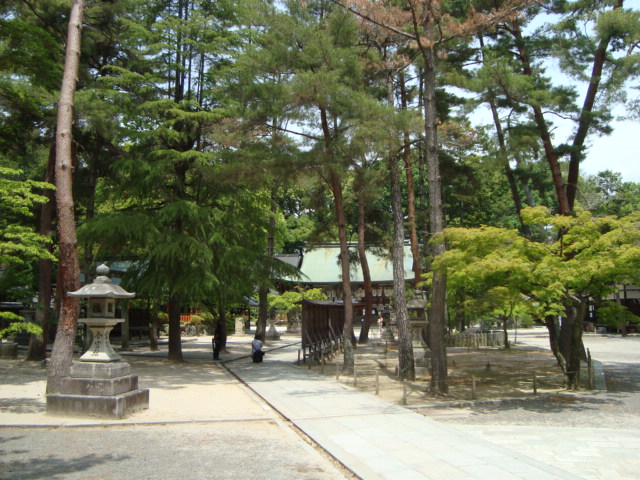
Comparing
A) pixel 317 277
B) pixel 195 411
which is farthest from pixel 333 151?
pixel 317 277

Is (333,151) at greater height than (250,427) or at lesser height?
greater

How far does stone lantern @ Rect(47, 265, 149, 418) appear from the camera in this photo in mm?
8727

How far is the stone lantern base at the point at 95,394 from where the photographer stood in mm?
8680

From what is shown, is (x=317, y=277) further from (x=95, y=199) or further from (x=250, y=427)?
(x=250, y=427)

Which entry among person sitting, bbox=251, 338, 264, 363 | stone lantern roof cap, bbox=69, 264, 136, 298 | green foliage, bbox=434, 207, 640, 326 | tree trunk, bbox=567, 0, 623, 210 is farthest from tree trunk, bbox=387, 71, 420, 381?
stone lantern roof cap, bbox=69, 264, 136, 298

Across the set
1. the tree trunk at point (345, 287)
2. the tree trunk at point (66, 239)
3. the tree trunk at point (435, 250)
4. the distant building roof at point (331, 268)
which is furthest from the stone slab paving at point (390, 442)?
the distant building roof at point (331, 268)

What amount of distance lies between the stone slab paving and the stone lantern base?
292cm

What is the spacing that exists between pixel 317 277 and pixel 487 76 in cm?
2985

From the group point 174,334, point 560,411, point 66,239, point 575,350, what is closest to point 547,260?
point 560,411

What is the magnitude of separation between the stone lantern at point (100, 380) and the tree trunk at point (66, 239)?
60 cm

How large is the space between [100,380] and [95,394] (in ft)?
0.81

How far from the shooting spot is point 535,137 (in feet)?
47.6

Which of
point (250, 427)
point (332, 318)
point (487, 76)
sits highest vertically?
point (487, 76)

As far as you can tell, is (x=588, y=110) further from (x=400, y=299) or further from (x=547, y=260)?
(x=400, y=299)
